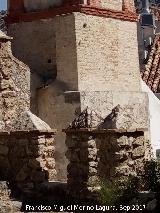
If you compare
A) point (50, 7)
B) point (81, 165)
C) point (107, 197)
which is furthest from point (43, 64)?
point (107, 197)

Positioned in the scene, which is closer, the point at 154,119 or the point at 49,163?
the point at 49,163

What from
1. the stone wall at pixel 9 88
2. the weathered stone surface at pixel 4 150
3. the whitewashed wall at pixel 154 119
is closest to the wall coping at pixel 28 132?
the weathered stone surface at pixel 4 150

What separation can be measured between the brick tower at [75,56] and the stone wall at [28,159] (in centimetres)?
261

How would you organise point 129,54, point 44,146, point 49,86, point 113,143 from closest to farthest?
point 113,143
point 44,146
point 49,86
point 129,54

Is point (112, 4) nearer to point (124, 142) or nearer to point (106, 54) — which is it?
point (106, 54)

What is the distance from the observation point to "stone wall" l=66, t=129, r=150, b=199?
741 cm

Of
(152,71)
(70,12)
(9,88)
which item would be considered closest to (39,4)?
(70,12)

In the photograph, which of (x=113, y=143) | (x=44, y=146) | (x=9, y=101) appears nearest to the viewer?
(x=113, y=143)

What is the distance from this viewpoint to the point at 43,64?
1209 centimetres

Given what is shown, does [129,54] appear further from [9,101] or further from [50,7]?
[9,101]

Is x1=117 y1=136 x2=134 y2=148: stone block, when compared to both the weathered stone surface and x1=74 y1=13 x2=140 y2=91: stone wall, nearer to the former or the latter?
the weathered stone surface

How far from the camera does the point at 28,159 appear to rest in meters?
8.60

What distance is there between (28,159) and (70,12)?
432 centimetres

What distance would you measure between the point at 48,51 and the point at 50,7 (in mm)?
1100
